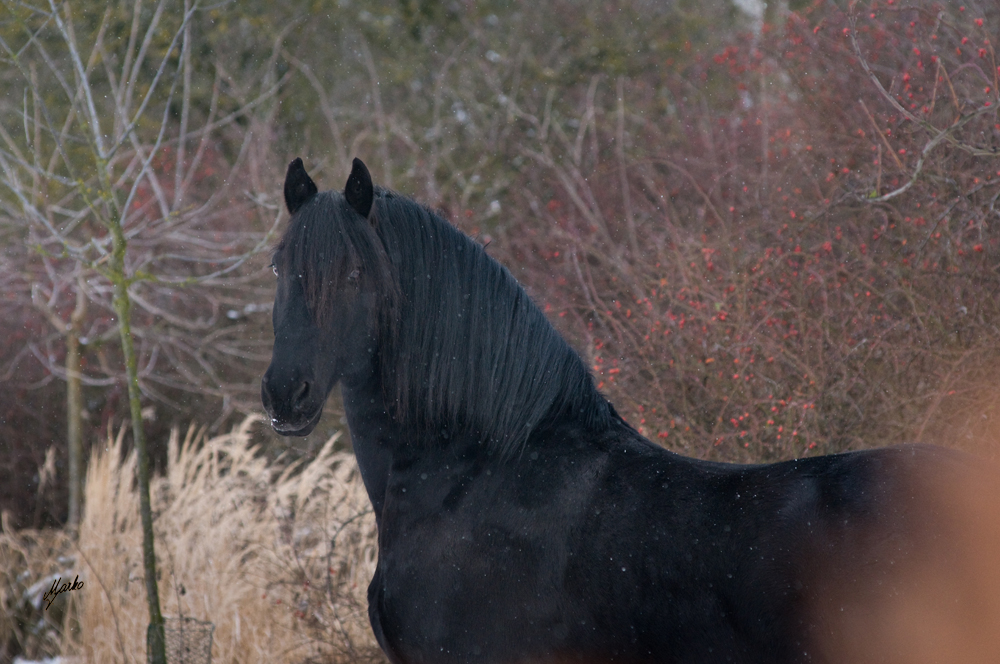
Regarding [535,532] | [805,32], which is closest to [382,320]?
[535,532]

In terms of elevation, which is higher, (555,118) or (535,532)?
(555,118)

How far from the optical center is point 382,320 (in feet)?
8.97

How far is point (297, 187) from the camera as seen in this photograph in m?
2.81

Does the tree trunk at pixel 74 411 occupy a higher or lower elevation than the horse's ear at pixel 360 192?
lower

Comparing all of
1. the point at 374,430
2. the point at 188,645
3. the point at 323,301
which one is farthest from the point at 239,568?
the point at 323,301

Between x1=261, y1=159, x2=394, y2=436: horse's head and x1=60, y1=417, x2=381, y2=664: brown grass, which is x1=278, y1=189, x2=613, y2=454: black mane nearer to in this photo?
x1=261, y1=159, x2=394, y2=436: horse's head

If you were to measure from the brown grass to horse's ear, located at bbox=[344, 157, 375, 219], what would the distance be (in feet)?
7.72

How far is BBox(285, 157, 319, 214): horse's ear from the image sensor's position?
109 inches

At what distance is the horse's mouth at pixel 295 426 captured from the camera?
101 inches

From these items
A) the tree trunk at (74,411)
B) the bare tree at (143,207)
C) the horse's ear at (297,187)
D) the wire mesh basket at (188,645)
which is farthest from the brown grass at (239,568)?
the horse's ear at (297,187)

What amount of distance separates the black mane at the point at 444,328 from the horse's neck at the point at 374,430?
0.07 metres

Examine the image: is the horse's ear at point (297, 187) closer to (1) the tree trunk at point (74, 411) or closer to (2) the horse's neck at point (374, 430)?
(2) the horse's neck at point (374, 430)

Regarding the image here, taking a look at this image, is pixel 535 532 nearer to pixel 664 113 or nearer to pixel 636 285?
pixel 636 285

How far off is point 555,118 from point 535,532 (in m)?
7.56
